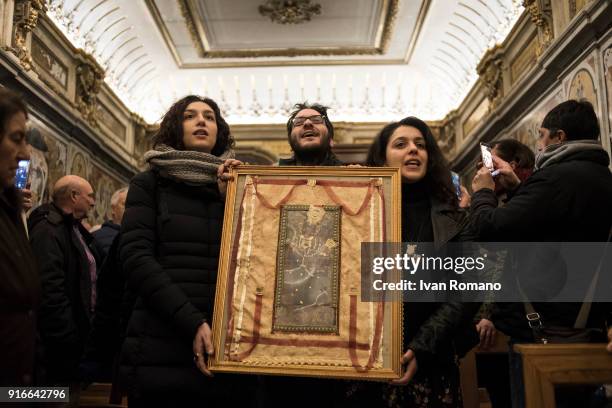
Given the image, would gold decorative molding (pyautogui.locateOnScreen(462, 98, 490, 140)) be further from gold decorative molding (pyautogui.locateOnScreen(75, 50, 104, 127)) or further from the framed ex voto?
the framed ex voto

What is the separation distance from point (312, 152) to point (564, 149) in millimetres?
1309

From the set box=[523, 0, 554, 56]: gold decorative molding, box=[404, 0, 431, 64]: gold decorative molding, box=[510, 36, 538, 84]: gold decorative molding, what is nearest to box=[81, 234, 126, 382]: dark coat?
box=[523, 0, 554, 56]: gold decorative molding

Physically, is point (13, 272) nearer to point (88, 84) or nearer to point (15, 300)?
point (15, 300)

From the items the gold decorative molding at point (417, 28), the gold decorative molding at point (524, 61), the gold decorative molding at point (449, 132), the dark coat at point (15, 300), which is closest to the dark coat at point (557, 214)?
the dark coat at point (15, 300)

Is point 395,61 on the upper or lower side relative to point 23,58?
upper

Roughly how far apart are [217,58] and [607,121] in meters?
8.04

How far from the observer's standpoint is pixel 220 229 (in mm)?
2627

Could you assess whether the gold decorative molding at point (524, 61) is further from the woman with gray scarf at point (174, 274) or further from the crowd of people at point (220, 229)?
the woman with gray scarf at point (174, 274)

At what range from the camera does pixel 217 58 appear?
37.2 feet

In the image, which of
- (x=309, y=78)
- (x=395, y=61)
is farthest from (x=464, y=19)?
(x=309, y=78)

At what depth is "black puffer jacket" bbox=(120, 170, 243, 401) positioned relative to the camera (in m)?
2.35

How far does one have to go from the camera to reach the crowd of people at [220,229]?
234cm

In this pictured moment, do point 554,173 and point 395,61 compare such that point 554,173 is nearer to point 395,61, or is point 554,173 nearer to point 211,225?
point 211,225

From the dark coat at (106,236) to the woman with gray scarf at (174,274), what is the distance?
250cm
